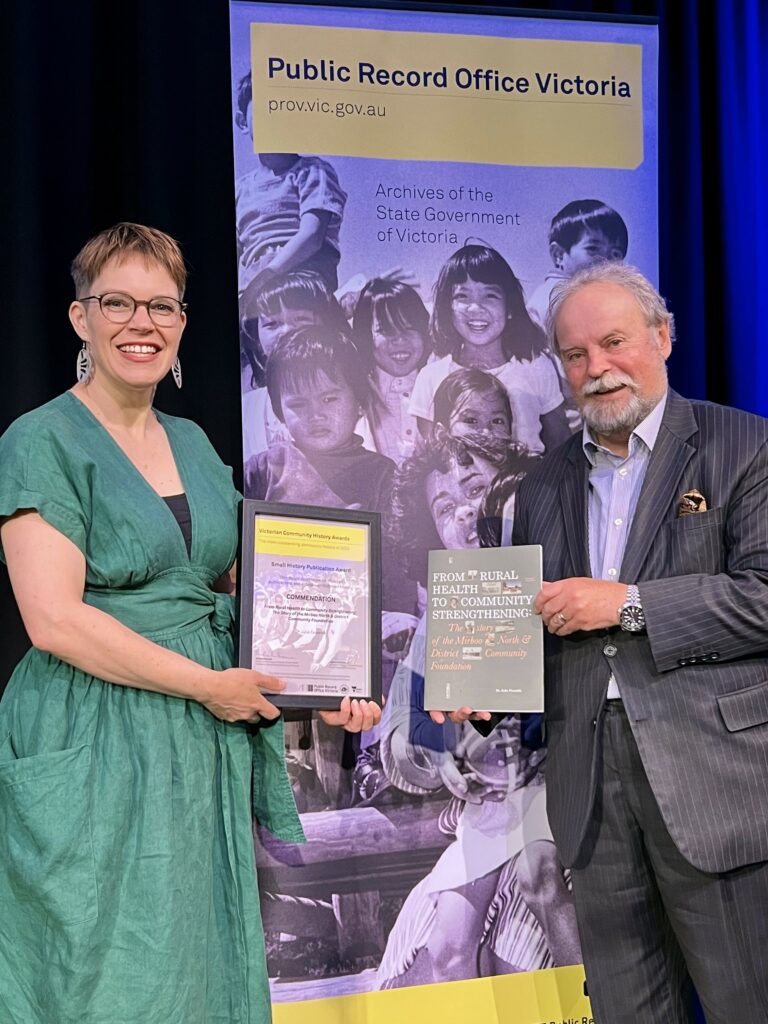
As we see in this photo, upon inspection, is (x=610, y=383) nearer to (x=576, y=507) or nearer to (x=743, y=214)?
(x=576, y=507)

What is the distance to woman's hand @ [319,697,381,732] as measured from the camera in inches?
83.6

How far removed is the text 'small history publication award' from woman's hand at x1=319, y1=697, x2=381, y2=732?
168 millimetres

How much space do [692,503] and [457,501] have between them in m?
0.72

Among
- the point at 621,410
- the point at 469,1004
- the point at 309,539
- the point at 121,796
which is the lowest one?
the point at 469,1004

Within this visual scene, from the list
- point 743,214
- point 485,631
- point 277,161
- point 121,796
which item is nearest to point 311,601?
point 485,631

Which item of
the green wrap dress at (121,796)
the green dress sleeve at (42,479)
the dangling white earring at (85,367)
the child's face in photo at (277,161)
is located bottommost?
the green wrap dress at (121,796)

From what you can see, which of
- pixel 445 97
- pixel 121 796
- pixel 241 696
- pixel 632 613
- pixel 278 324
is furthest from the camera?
pixel 445 97

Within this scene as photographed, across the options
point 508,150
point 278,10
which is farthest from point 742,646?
point 278,10

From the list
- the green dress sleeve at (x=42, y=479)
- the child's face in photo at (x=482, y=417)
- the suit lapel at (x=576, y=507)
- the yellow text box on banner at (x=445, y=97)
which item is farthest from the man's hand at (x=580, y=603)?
the yellow text box on banner at (x=445, y=97)

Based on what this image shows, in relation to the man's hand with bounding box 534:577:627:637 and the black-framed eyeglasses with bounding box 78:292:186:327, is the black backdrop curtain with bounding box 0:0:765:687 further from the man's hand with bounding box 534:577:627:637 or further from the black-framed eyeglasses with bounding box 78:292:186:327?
the man's hand with bounding box 534:577:627:637

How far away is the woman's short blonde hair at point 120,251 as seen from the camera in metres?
2.04

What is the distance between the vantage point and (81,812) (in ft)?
5.98

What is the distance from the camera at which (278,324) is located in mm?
2613

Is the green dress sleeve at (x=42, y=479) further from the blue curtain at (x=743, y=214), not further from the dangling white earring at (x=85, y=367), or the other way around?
the blue curtain at (x=743, y=214)
